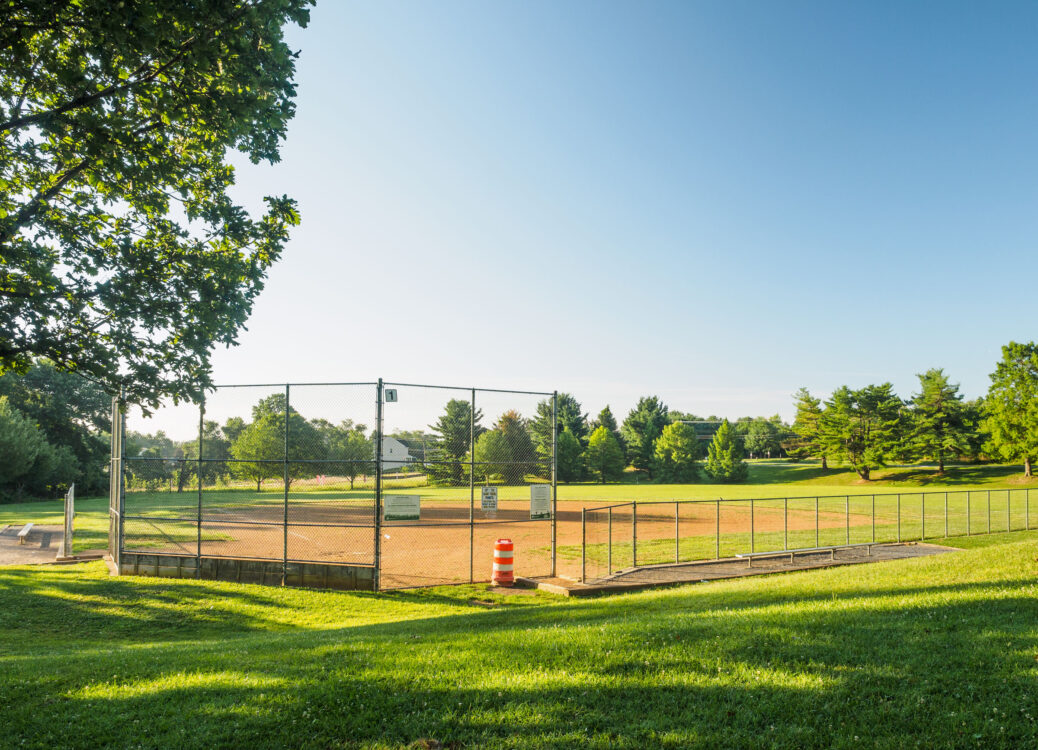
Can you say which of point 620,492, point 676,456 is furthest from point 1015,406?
point 620,492

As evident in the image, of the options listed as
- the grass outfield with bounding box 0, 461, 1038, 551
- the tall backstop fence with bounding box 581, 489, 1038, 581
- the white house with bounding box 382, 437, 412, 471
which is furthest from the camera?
the grass outfield with bounding box 0, 461, 1038, 551

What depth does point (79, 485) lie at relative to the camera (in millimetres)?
46969

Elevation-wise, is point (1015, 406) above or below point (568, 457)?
above

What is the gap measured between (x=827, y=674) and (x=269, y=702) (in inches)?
165

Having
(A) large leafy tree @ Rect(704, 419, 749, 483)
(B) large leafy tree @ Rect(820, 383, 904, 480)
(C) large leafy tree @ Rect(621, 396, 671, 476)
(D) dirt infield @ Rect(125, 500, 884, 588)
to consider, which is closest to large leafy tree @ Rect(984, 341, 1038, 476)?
(B) large leafy tree @ Rect(820, 383, 904, 480)

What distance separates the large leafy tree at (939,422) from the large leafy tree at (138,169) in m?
73.0

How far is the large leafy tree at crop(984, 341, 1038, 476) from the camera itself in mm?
57250

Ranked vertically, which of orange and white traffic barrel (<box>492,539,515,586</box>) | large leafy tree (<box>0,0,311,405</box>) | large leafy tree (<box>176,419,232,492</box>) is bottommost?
orange and white traffic barrel (<box>492,539,515,586</box>)

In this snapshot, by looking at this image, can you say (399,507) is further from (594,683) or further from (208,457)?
(594,683)

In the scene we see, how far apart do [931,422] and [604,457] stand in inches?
1385

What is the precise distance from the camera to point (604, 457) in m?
69.1

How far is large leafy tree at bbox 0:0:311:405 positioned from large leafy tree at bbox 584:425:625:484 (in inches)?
2413

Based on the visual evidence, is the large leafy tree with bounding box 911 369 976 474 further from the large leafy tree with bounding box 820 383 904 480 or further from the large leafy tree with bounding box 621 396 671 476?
the large leafy tree with bounding box 621 396 671 476

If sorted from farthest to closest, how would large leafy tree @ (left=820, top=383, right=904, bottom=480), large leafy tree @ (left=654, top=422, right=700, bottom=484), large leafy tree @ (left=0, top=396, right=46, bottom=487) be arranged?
large leafy tree @ (left=654, top=422, right=700, bottom=484)
large leafy tree @ (left=820, top=383, right=904, bottom=480)
large leafy tree @ (left=0, top=396, right=46, bottom=487)
